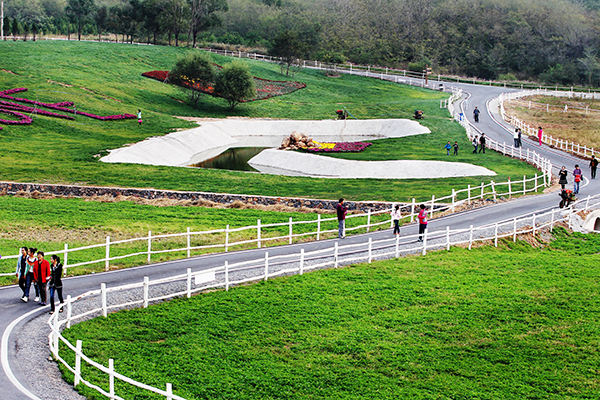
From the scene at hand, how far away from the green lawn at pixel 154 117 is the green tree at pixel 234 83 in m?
2.33

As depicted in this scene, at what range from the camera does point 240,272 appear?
24781 mm

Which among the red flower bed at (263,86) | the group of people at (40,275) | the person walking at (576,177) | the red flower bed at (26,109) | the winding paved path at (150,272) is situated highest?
the red flower bed at (263,86)

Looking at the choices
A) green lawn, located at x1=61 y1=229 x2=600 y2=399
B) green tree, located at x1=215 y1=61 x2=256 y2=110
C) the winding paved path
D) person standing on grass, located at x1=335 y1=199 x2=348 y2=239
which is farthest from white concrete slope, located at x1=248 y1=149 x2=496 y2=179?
green lawn, located at x1=61 y1=229 x2=600 y2=399

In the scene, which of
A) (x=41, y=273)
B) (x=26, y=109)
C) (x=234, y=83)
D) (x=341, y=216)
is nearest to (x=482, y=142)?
(x=341, y=216)

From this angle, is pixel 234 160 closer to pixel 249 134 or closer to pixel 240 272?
pixel 249 134

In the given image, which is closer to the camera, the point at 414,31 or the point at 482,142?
the point at 482,142

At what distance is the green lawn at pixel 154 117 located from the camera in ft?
147

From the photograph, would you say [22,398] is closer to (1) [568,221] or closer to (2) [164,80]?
(1) [568,221]

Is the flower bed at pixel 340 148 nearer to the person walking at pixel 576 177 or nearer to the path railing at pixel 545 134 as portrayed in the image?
the path railing at pixel 545 134

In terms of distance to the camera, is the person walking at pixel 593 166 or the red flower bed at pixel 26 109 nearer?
the person walking at pixel 593 166

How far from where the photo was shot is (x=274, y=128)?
3194 inches

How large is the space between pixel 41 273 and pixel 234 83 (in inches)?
2647

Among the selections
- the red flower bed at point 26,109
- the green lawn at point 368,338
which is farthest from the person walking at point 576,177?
the red flower bed at point 26,109

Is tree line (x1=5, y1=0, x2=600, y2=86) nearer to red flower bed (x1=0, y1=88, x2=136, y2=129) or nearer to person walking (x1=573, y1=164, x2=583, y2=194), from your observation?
red flower bed (x1=0, y1=88, x2=136, y2=129)
